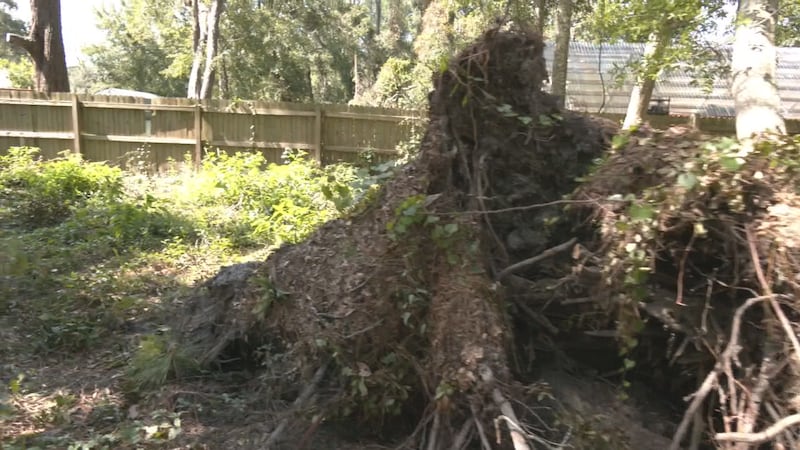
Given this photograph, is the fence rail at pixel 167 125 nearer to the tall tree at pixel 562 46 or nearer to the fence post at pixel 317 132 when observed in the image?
the fence post at pixel 317 132

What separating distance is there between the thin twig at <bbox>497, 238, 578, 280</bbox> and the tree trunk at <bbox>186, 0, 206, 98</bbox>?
20082 millimetres

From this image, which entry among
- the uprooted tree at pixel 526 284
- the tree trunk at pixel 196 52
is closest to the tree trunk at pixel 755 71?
the uprooted tree at pixel 526 284

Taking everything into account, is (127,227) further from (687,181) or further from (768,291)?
(768,291)

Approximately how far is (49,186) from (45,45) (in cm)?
623

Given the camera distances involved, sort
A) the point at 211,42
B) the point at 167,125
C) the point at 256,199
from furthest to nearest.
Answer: the point at 211,42
the point at 167,125
the point at 256,199

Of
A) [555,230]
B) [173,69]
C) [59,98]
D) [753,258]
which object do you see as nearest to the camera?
[753,258]

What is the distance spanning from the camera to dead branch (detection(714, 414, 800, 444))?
2.53m

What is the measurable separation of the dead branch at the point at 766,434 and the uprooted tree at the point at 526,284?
0.05 feet

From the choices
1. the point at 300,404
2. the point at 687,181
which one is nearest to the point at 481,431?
the point at 300,404

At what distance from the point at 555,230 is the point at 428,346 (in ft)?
3.57

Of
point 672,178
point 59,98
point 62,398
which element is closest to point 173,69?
point 59,98

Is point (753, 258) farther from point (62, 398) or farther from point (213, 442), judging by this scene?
point (62, 398)

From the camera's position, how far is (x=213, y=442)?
145 inches

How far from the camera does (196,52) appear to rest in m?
22.3
